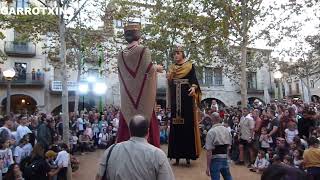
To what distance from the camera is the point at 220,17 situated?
17.4 metres

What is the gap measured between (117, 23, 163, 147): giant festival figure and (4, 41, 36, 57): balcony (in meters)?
26.1

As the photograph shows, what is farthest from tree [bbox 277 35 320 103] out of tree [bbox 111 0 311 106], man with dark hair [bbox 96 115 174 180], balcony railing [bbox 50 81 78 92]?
man with dark hair [bbox 96 115 174 180]

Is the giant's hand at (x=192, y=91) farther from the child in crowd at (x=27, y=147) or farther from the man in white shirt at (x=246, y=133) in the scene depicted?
the child in crowd at (x=27, y=147)

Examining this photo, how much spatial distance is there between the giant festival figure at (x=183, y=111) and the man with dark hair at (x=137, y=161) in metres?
5.43

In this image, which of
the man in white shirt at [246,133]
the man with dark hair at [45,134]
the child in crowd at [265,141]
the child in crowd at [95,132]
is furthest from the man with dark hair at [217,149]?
the child in crowd at [95,132]

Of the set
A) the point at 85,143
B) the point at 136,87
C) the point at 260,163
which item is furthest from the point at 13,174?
the point at 85,143

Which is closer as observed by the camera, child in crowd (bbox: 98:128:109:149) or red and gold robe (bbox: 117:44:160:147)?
red and gold robe (bbox: 117:44:160:147)

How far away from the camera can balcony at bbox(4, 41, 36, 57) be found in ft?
99.7

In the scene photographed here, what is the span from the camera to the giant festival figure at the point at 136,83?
19.0ft

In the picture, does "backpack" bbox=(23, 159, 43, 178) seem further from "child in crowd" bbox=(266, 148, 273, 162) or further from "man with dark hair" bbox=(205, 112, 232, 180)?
"child in crowd" bbox=(266, 148, 273, 162)

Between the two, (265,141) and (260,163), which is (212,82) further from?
(260,163)

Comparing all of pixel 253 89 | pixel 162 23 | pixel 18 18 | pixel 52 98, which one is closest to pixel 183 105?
pixel 18 18

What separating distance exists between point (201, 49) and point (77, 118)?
477 inches

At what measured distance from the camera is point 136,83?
5820 mm
